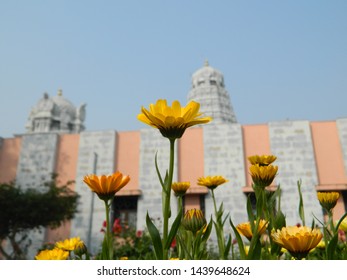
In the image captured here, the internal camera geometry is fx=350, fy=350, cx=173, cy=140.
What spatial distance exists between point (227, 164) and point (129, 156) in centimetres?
427

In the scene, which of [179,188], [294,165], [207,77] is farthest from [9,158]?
[207,77]

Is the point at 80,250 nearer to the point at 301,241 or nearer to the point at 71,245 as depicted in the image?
the point at 71,245

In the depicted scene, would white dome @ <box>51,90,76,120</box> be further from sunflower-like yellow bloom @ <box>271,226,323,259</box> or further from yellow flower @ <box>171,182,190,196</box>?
sunflower-like yellow bloom @ <box>271,226,323,259</box>

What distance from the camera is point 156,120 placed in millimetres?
947

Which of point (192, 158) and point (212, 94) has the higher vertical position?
point (212, 94)

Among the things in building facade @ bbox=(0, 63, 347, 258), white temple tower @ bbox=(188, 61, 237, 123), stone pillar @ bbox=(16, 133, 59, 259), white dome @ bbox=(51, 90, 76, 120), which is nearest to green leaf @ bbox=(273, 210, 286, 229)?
building facade @ bbox=(0, 63, 347, 258)

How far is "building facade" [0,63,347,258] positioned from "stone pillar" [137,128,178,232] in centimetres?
4

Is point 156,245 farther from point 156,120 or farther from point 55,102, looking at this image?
point 55,102

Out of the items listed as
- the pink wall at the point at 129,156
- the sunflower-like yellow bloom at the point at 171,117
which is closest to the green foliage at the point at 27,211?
the pink wall at the point at 129,156

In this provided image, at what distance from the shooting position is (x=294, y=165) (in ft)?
46.4

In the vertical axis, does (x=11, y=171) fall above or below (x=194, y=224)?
above

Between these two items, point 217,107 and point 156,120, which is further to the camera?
point 217,107
